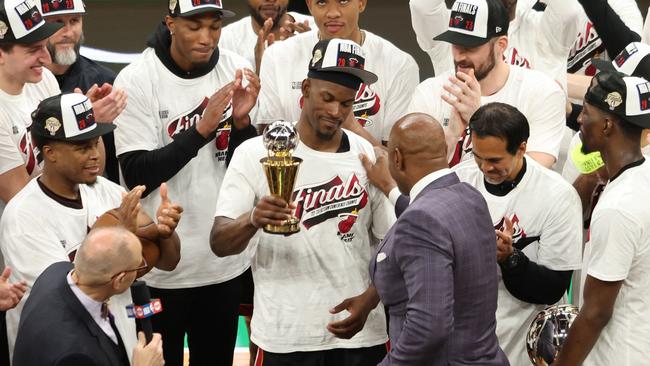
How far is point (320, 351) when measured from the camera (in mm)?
4809

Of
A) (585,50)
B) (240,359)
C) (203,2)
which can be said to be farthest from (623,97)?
(240,359)

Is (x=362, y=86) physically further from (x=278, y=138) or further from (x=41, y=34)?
(x=41, y=34)

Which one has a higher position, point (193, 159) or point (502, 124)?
→ point (502, 124)

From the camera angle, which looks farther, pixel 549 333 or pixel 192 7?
pixel 192 7

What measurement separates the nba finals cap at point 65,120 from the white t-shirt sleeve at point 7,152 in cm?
33

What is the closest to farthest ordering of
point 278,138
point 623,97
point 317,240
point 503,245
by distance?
point 623,97, point 278,138, point 503,245, point 317,240

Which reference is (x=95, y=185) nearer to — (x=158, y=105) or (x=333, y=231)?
(x=158, y=105)

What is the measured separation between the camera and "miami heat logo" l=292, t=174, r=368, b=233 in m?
4.79

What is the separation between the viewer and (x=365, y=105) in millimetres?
5707

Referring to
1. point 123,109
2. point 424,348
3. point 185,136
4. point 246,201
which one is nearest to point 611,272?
point 424,348

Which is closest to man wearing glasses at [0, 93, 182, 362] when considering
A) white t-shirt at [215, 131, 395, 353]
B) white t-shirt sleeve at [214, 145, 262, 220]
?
white t-shirt sleeve at [214, 145, 262, 220]

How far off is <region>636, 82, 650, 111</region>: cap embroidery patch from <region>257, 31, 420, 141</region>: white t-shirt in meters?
1.62

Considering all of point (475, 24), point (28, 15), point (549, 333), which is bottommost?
point (549, 333)

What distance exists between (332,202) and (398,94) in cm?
117
